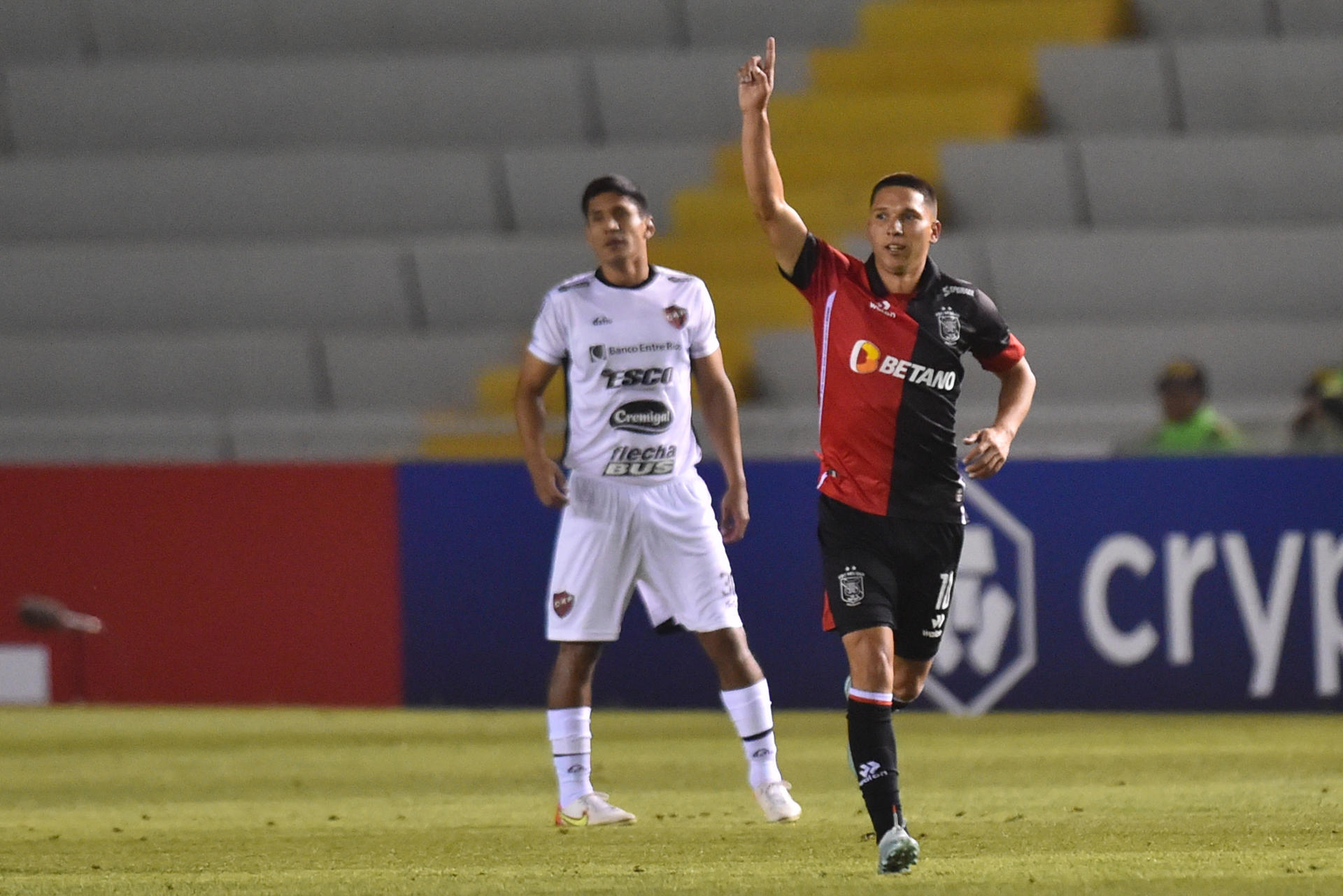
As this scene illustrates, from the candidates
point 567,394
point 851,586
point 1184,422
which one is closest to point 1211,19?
point 1184,422

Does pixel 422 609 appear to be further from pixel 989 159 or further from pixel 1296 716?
pixel 989 159

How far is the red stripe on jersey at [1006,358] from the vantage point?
674 centimetres

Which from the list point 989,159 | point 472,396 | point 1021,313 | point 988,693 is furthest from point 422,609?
point 989,159

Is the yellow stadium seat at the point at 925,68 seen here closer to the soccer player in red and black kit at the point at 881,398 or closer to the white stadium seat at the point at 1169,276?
the white stadium seat at the point at 1169,276

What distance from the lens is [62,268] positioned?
1714 centimetres

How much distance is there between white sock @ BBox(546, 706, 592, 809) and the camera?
760 cm

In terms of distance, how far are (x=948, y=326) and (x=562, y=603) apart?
182cm

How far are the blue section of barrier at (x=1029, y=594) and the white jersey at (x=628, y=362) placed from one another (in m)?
3.90

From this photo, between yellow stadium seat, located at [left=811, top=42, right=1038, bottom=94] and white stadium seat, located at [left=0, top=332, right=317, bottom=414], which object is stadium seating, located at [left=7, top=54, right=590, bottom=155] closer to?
yellow stadium seat, located at [left=811, top=42, right=1038, bottom=94]

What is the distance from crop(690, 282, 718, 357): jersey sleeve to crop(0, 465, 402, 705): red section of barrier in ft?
15.3

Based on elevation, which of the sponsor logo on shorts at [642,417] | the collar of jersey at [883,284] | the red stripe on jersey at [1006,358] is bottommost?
the sponsor logo on shorts at [642,417]

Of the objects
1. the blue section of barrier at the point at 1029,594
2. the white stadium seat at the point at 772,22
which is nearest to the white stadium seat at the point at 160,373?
the blue section of barrier at the point at 1029,594

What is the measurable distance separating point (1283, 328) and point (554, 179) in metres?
5.45

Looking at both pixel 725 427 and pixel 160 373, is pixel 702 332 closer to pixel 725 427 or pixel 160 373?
pixel 725 427
